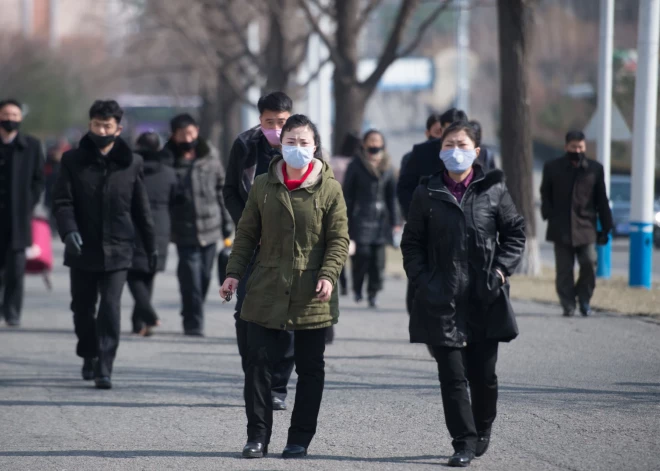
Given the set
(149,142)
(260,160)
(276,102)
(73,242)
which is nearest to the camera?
(276,102)

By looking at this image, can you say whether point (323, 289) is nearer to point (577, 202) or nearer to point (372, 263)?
point (577, 202)

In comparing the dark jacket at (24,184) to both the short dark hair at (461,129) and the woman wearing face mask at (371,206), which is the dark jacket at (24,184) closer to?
the woman wearing face mask at (371,206)

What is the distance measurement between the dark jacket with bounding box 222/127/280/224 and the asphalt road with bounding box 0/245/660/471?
134 centimetres

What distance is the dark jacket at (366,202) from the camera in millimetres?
12977

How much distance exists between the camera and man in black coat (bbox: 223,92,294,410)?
7188mm

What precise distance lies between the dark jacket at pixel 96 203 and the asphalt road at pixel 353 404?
0.95m

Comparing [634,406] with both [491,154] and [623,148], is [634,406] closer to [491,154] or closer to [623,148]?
[491,154]

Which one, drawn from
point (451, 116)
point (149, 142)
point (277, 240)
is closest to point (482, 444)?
point (277, 240)

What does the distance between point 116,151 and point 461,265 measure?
11.4ft

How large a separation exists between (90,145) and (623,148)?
91.3 ft

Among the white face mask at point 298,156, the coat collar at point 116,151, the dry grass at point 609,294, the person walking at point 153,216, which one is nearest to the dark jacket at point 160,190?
the person walking at point 153,216

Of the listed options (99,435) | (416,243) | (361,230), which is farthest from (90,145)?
(361,230)

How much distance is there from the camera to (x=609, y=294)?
13.1 m

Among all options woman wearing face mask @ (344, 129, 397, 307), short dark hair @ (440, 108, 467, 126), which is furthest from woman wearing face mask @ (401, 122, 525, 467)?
woman wearing face mask @ (344, 129, 397, 307)
